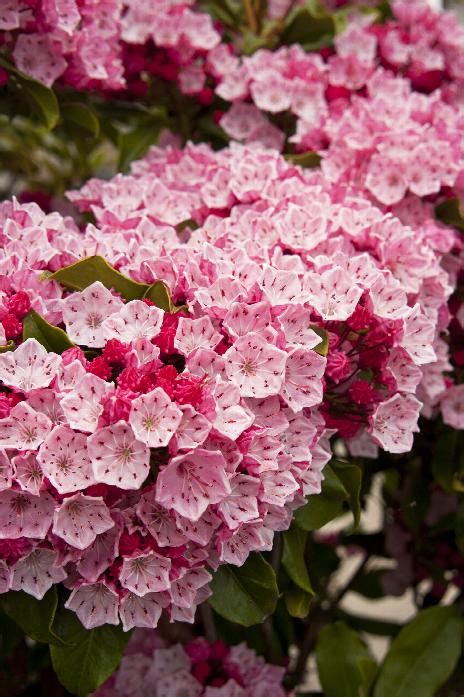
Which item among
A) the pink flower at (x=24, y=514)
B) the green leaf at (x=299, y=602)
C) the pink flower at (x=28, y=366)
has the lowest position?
the green leaf at (x=299, y=602)

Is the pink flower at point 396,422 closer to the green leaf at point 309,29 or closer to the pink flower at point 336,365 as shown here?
the pink flower at point 336,365

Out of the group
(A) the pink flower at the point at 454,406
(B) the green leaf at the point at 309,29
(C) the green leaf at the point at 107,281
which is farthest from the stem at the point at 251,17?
(C) the green leaf at the point at 107,281

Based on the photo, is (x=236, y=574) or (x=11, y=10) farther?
(x=11, y=10)

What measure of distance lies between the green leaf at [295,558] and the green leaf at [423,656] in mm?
499

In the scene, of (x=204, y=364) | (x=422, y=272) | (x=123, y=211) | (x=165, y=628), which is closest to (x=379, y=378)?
(x=422, y=272)

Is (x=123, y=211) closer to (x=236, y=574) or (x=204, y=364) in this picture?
(x=204, y=364)

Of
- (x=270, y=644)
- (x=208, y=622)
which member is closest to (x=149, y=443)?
(x=208, y=622)

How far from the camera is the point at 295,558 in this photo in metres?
1.24

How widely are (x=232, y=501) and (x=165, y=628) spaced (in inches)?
30.6

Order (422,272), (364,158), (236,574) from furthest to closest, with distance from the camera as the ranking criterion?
(364,158) < (422,272) < (236,574)

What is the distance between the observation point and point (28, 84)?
1.52m

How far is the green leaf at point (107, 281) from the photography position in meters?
1.11

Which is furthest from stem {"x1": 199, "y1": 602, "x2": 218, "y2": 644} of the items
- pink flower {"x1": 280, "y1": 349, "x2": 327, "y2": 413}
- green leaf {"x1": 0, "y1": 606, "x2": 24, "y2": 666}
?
pink flower {"x1": 280, "y1": 349, "x2": 327, "y2": 413}

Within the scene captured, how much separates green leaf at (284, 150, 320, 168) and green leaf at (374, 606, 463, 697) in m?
0.86
